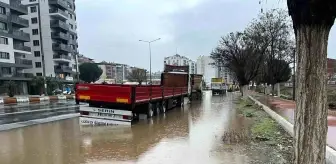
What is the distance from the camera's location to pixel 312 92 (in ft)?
12.2

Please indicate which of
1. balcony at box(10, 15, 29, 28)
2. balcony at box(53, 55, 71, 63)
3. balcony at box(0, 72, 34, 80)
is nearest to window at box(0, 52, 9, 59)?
balcony at box(0, 72, 34, 80)

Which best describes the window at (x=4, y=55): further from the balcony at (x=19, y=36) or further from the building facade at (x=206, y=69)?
the building facade at (x=206, y=69)

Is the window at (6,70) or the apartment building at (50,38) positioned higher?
the apartment building at (50,38)

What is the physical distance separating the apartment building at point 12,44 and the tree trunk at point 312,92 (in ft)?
181

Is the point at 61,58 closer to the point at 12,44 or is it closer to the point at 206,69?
the point at 12,44

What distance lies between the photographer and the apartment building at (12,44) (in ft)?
178

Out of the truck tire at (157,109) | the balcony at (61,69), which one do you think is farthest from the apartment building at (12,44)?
the truck tire at (157,109)

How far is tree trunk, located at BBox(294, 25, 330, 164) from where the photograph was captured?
3.68 m

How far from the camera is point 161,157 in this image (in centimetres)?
796

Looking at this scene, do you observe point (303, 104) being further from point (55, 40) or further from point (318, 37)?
point (55, 40)

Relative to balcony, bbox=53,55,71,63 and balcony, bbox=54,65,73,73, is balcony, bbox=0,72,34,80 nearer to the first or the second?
balcony, bbox=54,65,73,73

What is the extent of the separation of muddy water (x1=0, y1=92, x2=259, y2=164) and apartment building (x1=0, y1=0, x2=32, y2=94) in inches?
1800

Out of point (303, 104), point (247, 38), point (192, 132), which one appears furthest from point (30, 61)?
point (303, 104)

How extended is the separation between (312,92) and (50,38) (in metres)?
78.0
